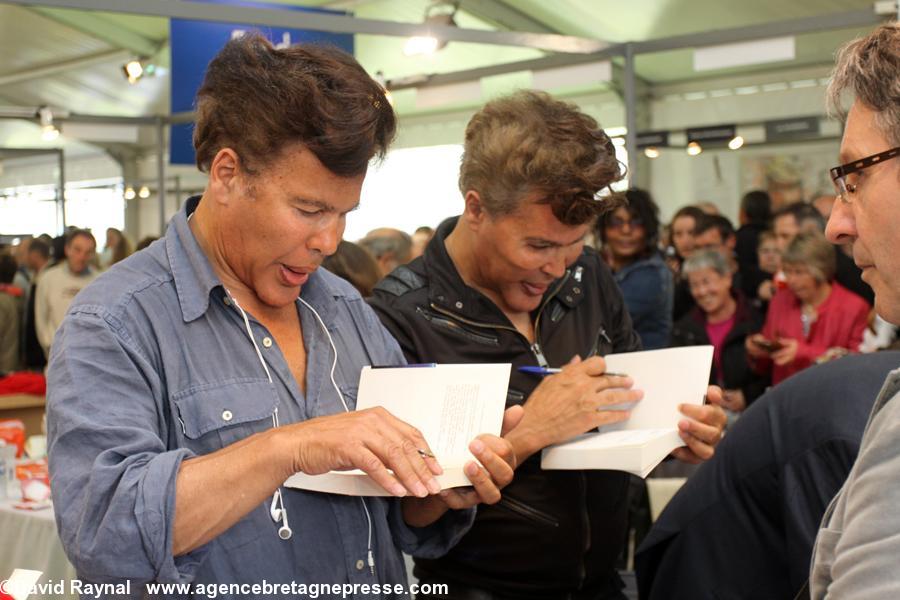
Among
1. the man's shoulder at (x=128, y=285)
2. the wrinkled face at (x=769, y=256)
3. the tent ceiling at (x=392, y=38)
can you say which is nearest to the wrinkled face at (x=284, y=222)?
the man's shoulder at (x=128, y=285)

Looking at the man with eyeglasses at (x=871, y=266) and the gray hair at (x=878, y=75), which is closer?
the man with eyeglasses at (x=871, y=266)

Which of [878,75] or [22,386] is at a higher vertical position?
[878,75]

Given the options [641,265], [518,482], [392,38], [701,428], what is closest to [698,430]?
[701,428]

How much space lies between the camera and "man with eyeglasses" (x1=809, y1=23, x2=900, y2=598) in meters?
1.00

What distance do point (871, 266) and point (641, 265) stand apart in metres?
3.28

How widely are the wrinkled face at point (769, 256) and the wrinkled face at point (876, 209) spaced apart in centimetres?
524

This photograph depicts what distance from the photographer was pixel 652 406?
2123mm

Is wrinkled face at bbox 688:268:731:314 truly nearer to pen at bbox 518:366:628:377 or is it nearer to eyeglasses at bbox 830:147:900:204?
pen at bbox 518:366:628:377

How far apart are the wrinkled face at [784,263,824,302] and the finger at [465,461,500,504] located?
3667 mm

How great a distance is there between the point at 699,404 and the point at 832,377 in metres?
0.41

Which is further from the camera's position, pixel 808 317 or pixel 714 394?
pixel 808 317

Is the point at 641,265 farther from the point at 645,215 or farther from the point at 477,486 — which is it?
the point at 477,486

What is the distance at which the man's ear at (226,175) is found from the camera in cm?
155

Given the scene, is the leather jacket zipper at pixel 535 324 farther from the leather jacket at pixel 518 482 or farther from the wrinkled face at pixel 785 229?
the wrinkled face at pixel 785 229
